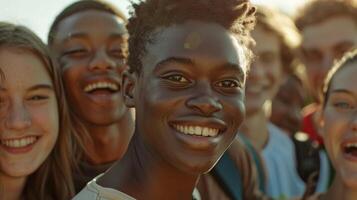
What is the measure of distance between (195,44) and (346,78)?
1460 millimetres

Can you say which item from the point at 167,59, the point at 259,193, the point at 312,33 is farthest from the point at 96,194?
the point at 312,33

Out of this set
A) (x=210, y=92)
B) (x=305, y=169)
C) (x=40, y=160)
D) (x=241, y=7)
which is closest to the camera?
(x=210, y=92)

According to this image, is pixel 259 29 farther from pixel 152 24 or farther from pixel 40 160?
pixel 152 24

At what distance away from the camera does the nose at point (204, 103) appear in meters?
2.82

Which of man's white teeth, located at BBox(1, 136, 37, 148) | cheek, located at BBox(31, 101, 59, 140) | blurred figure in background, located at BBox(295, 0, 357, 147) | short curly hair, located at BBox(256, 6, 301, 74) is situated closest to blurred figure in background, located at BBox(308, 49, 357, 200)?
cheek, located at BBox(31, 101, 59, 140)

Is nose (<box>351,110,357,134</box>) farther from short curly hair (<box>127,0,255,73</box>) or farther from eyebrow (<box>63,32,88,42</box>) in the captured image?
eyebrow (<box>63,32,88,42</box>)

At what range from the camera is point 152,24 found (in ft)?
9.89

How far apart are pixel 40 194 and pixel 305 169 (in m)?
2.05

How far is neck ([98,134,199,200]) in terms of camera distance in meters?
2.97

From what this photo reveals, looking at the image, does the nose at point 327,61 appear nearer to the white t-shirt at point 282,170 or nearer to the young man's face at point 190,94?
the white t-shirt at point 282,170

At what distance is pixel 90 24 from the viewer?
437 cm

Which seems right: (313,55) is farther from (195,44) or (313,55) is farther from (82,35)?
(195,44)

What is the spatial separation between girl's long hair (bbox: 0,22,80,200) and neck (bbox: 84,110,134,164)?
1.17 feet

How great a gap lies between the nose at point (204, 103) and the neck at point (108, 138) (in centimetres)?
172
